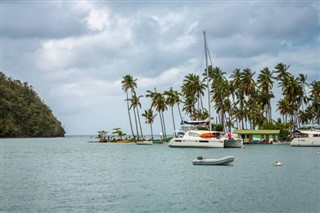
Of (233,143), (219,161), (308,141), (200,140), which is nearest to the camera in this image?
(219,161)

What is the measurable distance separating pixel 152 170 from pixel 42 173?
13.2m

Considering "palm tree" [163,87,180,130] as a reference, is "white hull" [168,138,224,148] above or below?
below

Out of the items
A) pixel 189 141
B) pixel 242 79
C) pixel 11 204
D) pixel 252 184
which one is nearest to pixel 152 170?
pixel 252 184

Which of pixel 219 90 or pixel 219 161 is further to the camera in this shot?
pixel 219 90

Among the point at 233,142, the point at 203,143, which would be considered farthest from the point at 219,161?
the point at 233,142

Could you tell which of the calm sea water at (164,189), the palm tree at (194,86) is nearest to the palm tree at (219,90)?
the palm tree at (194,86)

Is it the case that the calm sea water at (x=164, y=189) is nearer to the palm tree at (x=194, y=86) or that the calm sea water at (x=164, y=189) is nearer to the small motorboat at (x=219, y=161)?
the small motorboat at (x=219, y=161)

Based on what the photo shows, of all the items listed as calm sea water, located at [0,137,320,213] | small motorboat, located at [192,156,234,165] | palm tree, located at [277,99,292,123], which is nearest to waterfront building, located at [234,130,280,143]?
palm tree, located at [277,99,292,123]

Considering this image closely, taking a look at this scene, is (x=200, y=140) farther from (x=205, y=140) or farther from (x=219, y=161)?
(x=219, y=161)

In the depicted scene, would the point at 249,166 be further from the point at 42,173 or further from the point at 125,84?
the point at 125,84

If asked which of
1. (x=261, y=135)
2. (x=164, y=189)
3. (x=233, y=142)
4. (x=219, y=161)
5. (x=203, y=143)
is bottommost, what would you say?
(x=164, y=189)

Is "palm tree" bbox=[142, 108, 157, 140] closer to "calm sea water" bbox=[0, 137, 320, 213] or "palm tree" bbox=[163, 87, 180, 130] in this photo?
"palm tree" bbox=[163, 87, 180, 130]

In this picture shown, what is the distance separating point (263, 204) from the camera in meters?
32.8

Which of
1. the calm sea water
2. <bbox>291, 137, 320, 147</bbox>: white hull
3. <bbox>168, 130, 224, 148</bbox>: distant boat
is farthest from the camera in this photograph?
<bbox>291, 137, 320, 147</bbox>: white hull
